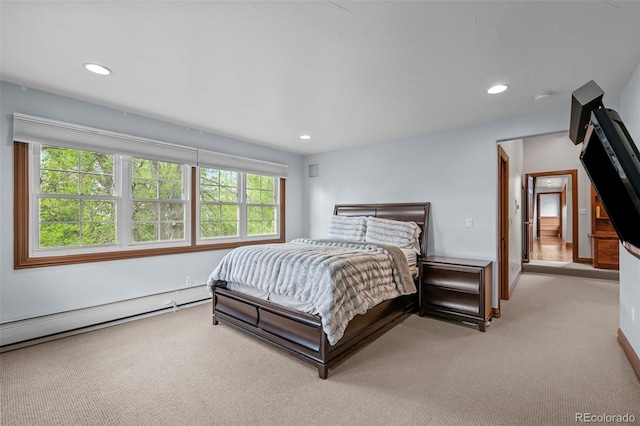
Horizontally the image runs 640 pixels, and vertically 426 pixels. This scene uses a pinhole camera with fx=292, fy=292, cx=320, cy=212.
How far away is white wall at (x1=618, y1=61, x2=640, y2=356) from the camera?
89.4 inches

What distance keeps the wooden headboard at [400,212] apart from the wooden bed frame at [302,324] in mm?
912

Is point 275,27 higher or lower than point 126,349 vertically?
higher

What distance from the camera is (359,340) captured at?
8.64 feet

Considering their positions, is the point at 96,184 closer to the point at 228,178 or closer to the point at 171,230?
the point at 171,230

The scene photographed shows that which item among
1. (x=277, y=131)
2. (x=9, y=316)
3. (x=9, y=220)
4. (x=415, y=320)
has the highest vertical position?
(x=277, y=131)

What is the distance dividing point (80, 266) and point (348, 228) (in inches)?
126

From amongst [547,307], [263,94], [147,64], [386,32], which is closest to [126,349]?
[147,64]

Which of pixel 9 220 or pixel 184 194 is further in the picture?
pixel 184 194

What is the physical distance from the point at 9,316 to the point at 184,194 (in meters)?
2.04

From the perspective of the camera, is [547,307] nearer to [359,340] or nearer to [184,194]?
[359,340]

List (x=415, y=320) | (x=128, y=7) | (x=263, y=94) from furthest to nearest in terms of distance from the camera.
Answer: (x=415, y=320) → (x=263, y=94) → (x=128, y=7)

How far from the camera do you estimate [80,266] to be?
10.0 ft

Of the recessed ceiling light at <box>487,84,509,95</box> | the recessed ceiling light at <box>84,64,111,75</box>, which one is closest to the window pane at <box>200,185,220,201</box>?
the recessed ceiling light at <box>84,64,111,75</box>

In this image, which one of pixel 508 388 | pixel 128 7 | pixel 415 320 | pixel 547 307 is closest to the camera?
pixel 128 7
